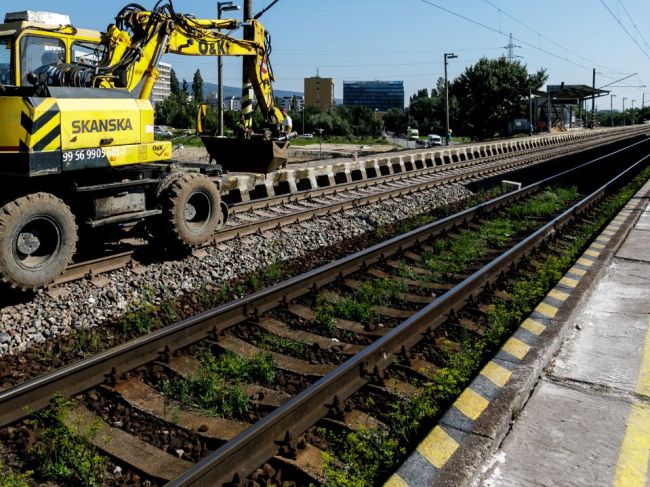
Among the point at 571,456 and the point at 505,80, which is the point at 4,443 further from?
the point at 505,80

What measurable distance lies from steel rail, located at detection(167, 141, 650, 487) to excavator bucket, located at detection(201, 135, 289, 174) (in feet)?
22.3

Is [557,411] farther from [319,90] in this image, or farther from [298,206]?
[319,90]

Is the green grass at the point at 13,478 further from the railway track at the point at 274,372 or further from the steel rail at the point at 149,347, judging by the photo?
the steel rail at the point at 149,347

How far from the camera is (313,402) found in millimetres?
4621

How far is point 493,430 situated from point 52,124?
6013 millimetres

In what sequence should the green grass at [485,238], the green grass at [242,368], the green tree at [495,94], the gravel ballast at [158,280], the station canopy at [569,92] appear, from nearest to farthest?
the green grass at [242,368] → the gravel ballast at [158,280] → the green grass at [485,238] → the station canopy at [569,92] → the green tree at [495,94]

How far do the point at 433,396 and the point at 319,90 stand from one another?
187 m

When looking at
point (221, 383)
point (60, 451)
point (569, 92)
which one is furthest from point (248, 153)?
point (569, 92)

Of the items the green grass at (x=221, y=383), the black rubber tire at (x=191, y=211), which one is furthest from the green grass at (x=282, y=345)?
the black rubber tire at (x=191, y=211)

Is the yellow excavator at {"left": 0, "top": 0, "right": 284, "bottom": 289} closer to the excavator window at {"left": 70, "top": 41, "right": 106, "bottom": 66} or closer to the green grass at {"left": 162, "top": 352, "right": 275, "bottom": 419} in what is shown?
the excavator window at {"left": 70, "top": 41, "right": 106, "bottom": 66}

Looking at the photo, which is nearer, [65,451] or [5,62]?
[65,451]

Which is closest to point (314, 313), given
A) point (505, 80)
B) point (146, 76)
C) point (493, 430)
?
point (493, 430)

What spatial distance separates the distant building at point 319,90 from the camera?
184m

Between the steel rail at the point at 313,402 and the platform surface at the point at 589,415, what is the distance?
4.27ft
